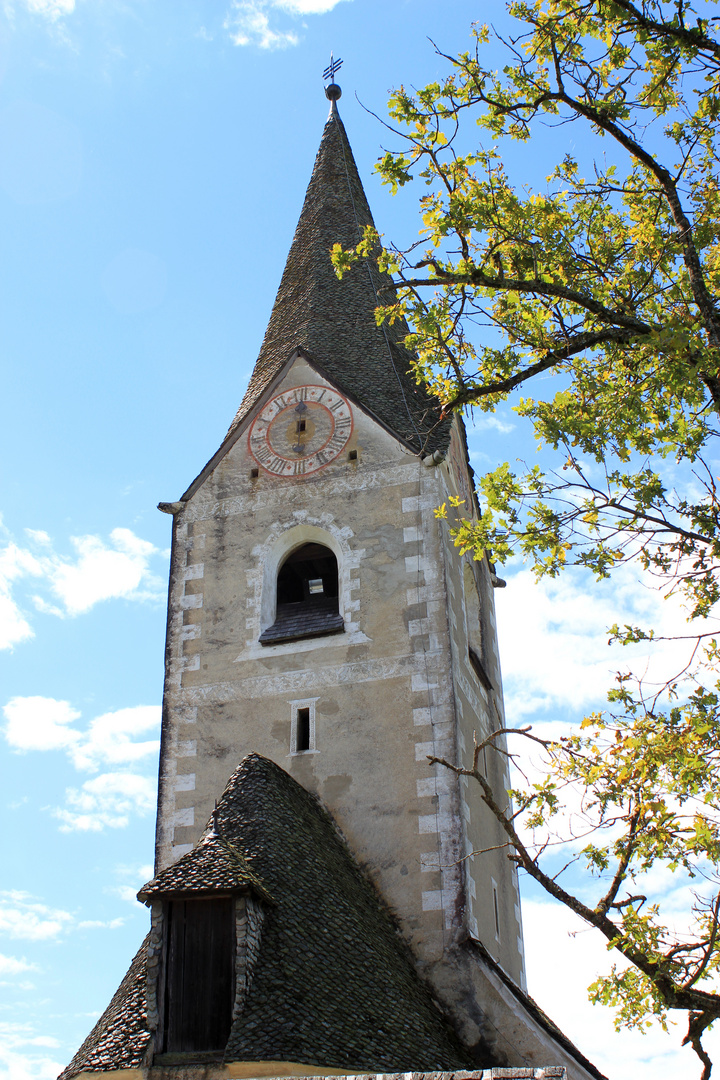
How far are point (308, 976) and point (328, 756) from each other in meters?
4.03

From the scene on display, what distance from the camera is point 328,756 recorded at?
14023 millimetres

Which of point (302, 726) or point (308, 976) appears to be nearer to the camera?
point (308, 976)

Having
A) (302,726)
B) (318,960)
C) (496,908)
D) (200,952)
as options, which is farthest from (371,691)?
(200,952)

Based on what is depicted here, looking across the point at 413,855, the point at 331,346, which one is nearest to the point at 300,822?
the point at 413,855

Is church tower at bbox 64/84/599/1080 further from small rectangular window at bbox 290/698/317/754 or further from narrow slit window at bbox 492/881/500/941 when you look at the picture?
narrow slit window at bbox 492/881/500/941

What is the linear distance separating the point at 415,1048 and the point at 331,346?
11.3 metres

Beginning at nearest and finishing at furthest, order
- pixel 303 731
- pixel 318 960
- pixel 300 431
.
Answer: pixel 318 960
pixel 303 731
pixel 300 431

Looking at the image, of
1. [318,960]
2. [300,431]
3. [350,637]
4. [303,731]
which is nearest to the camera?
[318,960]

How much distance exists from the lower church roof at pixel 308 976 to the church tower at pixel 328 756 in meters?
0.02

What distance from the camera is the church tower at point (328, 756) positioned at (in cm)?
1005

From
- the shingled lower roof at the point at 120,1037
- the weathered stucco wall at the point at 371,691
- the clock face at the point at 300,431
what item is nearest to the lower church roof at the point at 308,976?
the shingled lower roof at the point at 120,1037

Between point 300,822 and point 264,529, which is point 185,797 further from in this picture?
point 264,529

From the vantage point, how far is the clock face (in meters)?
16.5

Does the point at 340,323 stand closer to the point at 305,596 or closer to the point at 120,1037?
the point at 305,596
